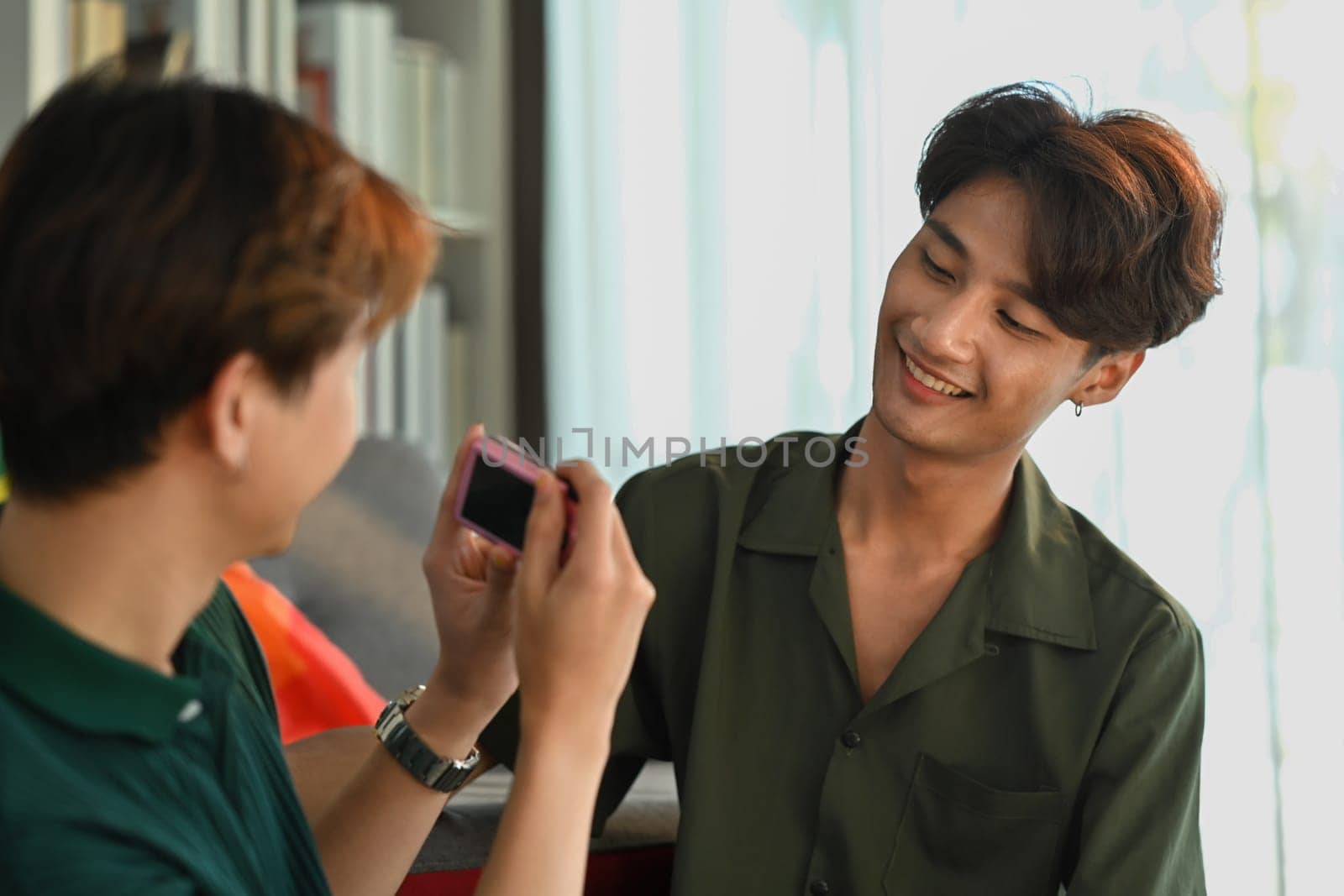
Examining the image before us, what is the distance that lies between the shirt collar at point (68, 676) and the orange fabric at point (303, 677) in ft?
2.84

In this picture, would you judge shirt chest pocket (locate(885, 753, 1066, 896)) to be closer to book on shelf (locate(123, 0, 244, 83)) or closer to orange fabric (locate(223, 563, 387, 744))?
orange fabric (locate(223, 563, 387, 744))

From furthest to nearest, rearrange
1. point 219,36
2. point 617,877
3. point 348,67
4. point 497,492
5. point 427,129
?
1. point 427,129
2. point 348,67
3. point 219,36
4. point 617,877
5. point 497,492

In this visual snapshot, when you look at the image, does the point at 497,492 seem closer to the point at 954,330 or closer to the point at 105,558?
the point at 105,558

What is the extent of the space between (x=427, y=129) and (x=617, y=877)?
6.24 feet

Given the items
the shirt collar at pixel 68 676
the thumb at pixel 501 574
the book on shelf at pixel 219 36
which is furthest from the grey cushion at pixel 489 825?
the book on shelf at pixel 219 36

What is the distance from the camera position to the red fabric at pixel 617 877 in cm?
119

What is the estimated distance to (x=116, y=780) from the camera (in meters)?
0.66

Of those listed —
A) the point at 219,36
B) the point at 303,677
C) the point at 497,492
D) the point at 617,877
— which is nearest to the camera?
the point at 497,492

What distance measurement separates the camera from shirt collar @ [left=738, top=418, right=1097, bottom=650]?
1.21 metres

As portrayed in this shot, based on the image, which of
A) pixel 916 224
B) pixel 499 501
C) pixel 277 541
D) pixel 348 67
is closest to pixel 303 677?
pixel 499 501

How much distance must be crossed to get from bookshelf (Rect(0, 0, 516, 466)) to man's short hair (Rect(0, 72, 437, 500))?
5.82 ft

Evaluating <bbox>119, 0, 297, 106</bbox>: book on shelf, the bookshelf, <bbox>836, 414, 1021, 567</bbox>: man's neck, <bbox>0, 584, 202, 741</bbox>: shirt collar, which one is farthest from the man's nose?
<bbox>119, 0, 297, 106</bbox>: book on shelf

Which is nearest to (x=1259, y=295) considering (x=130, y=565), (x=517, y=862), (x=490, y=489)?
(x=490, y=489)

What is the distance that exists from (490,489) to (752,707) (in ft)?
1.38
